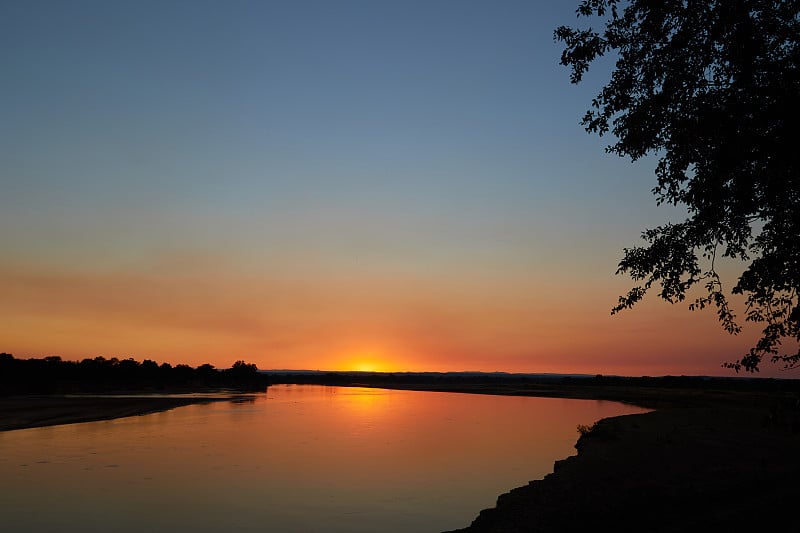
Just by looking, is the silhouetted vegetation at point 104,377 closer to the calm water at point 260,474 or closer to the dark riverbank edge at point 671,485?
the calm water at point 260,474

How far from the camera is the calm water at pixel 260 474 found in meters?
Answer: 19.9

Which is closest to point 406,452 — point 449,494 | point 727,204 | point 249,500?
point 449,494

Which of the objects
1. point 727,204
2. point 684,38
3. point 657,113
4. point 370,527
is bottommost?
point 370,527

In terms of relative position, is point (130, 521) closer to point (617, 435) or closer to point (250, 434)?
point (250, 434)

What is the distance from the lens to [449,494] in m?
24.1

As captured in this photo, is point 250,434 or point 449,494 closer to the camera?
point 449,494

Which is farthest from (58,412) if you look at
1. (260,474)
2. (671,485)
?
(671,485)

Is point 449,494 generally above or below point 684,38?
below

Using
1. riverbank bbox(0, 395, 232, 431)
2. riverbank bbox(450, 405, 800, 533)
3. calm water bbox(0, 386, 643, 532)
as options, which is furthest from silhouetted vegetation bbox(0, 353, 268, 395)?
riverbank bbox(450, 405, 800, 533)

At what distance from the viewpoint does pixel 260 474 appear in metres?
27.7

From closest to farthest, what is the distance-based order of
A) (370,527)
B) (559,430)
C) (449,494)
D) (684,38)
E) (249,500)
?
1. (684,38)
2. (370,527)
3. (249,500)
4. (449,494)
5. (559,430)

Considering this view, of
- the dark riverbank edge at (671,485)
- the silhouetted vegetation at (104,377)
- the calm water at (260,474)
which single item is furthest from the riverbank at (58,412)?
the dark riverbank edge at (671,485)

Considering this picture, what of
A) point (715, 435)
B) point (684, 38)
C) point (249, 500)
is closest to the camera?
point (684, 38)

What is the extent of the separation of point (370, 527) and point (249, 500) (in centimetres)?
583
